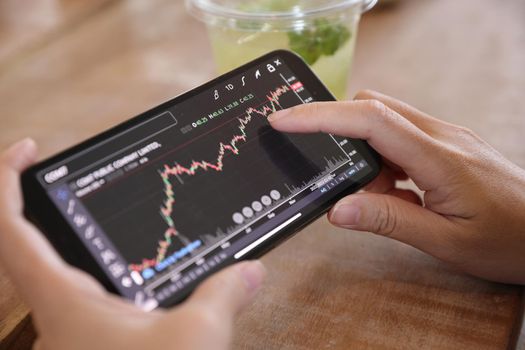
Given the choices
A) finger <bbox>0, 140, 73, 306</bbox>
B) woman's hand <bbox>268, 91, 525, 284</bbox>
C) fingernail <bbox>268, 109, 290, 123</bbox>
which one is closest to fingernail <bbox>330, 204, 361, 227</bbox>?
woman's hand <bbox>268, 91, 525, 284</bbox>

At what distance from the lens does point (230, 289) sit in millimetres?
453

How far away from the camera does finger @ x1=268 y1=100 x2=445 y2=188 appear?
61cm

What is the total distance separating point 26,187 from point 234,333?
0.25 m

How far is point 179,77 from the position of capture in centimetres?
109

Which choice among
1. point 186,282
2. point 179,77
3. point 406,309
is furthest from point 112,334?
point 179,77

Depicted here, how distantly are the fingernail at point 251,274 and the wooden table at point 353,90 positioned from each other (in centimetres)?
13

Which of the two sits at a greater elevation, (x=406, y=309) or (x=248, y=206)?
(x=248, y=206)

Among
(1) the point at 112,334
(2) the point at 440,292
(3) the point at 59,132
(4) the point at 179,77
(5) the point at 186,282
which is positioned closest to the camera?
(1) the point at 112,334

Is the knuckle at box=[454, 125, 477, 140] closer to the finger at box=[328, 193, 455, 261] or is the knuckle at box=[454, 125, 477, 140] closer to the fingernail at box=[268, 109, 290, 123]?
the finger at box=[328, 193, 455, 261]

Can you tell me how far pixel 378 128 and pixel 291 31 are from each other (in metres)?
0.28

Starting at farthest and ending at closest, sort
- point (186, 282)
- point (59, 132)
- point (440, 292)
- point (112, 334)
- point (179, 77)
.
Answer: point (179, 77)
point (59, 132)
point (440, 292)
point (186, 282)
point (112, 334)

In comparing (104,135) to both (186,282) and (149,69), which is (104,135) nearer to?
(186,282)

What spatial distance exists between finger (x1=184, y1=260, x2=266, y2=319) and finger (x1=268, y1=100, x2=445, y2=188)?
195 millimetres

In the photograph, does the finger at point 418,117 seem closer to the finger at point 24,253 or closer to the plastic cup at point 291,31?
the plastic cup at point 291,31
